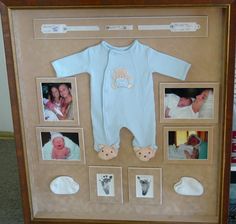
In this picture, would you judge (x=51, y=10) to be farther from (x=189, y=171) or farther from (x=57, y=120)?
(x=189, y=171)

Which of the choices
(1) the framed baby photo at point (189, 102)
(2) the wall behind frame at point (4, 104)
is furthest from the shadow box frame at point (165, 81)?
(2) the wall behind frame at point (4, 104)

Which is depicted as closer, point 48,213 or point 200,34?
point 200,34

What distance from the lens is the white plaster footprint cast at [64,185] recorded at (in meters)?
0.86

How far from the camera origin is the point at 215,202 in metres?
0.84

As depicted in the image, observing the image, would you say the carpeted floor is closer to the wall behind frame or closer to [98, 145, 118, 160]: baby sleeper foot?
the wall behind frame

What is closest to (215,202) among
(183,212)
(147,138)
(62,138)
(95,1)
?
(183,212)

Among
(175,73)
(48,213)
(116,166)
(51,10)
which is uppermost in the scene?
(51,10)

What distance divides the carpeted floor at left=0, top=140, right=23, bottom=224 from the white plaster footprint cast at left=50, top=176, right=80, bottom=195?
150 millimetres

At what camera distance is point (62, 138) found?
2.73ft

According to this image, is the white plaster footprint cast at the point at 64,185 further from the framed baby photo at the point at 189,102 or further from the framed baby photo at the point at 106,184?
the framed baby photo at the point at 189,102

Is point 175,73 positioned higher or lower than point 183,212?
higher

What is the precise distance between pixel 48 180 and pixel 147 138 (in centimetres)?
23

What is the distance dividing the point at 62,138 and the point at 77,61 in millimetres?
160

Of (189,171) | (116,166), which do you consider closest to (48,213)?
(116,166)
